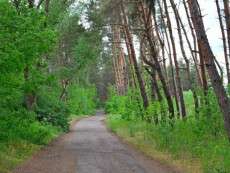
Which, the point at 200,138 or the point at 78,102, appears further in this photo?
the point at 78,102

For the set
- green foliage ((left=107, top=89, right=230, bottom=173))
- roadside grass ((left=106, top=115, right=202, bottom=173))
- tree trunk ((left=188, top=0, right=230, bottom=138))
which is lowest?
roadside grass ((left=106, top=115, right=202, bottom=173))

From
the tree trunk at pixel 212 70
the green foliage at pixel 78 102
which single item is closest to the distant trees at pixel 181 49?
the tree trunk at pixel 212 70

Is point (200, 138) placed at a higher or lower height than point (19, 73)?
lower

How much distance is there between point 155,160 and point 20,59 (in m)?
5.43

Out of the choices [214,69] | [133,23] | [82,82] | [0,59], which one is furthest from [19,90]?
[82,82]

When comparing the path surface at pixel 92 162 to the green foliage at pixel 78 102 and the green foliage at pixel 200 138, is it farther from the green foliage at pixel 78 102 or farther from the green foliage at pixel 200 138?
the green foliage at pixel 78 102

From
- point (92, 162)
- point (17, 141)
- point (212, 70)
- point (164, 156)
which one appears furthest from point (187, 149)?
point (17, 141)

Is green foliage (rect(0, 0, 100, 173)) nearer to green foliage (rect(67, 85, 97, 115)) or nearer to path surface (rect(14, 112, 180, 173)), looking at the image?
path surface (rect(14, 112, 180, 173))

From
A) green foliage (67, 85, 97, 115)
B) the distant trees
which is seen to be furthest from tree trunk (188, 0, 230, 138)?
green foliage (67, 85, 97, 115)

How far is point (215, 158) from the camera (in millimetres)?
14648

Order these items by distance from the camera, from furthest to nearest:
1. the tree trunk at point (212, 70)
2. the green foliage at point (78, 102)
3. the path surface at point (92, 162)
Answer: the green foliage at point (78, 102)
the path surface at point (92, 162)
the tree trunk at point (212, 70)

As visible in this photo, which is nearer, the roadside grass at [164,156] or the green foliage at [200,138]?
the roadside grass at [164,156]

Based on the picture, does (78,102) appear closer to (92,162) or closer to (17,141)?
(17,141)

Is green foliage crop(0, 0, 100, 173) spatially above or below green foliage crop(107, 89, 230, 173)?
above
